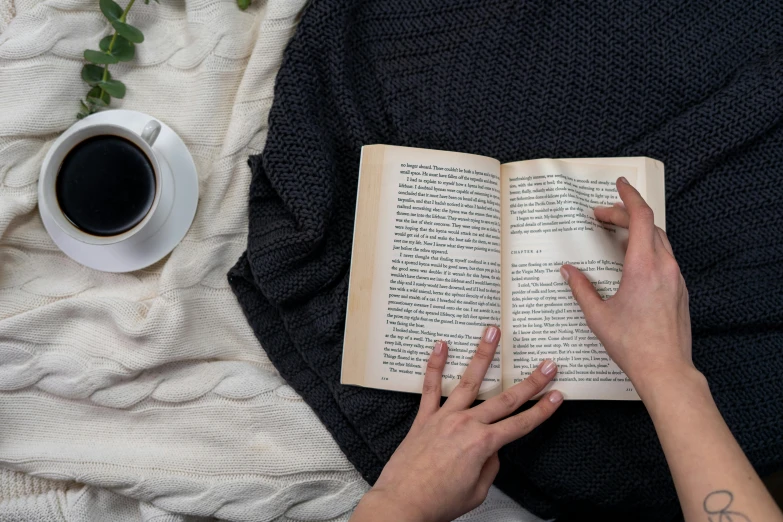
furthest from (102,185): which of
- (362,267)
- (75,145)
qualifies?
(362,267)

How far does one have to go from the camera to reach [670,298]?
601mm

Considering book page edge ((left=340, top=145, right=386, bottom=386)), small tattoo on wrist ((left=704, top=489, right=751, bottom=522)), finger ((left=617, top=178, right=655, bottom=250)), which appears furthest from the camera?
book page edge ((left=340, top=145, right=386, bottom=386))

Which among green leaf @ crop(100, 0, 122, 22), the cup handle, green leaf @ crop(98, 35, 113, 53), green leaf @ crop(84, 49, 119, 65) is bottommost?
the cup handle

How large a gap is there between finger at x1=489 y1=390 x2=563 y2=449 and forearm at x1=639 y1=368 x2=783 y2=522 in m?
0.12

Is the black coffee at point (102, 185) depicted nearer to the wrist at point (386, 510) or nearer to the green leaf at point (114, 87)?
the green leaf at point (114, 87)

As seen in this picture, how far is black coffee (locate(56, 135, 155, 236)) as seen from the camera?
67cm

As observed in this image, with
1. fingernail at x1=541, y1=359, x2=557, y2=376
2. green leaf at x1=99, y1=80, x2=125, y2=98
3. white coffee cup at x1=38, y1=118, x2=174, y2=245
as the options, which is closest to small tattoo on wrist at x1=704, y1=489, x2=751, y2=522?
fingernail at x1=541, y1=359, x2=557, y2=376

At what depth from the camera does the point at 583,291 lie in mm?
671

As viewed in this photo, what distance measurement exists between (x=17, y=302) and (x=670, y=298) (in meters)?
0.79

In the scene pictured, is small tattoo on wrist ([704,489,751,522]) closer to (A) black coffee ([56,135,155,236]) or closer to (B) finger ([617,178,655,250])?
(B) finger ([617,178,655,250])

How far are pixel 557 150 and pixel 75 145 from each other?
0.58m

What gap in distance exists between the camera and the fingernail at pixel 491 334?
70 centimetres

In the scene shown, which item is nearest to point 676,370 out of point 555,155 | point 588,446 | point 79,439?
point 588,446

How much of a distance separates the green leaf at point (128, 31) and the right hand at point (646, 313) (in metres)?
0.62
